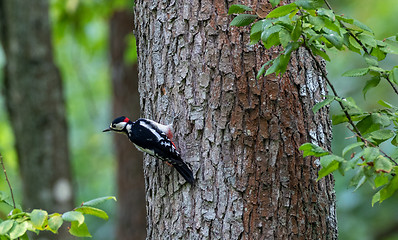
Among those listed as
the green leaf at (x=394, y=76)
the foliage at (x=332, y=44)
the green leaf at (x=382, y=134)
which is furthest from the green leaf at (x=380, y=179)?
the green leaf at (x=394, y=76)

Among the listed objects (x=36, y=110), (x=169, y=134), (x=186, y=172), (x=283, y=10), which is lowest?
(x=186, y=172)

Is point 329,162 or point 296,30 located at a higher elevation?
point 296,30

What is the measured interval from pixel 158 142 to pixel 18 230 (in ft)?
2.85

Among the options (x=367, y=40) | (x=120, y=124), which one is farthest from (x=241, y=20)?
(x=120, y=124)

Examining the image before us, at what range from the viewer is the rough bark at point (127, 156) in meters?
6.43

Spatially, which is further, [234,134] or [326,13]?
[234,134]

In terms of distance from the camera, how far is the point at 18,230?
2002 mm

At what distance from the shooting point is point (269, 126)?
7.74ft

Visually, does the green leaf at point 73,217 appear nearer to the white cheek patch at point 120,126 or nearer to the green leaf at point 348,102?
the green leaf at point 348,102

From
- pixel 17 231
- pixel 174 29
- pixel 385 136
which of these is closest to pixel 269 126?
pixel 385 136

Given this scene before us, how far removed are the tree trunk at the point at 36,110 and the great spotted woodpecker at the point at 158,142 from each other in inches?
101

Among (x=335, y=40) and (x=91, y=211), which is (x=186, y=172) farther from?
(x=335, y=40)

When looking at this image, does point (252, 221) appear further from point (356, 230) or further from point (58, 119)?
point (356, 230)

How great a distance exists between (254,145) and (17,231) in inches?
44.8
